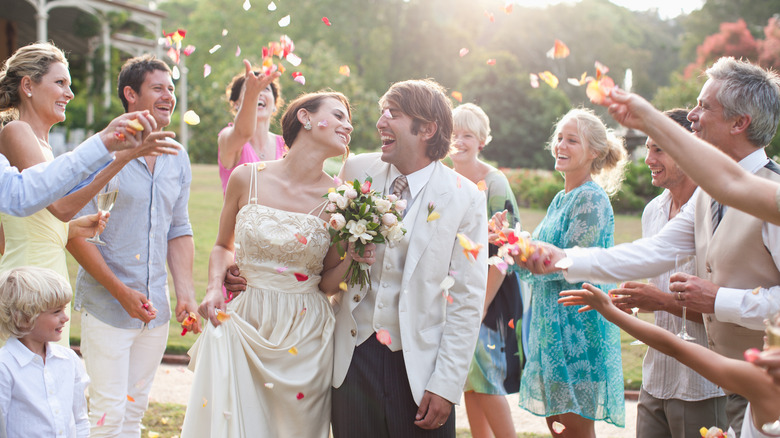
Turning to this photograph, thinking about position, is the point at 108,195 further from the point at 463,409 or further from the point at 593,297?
the point at 463,409

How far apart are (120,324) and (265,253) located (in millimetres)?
1174

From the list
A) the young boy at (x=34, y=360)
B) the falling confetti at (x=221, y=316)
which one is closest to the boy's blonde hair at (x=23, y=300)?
the young boy at (x=34, y=360)

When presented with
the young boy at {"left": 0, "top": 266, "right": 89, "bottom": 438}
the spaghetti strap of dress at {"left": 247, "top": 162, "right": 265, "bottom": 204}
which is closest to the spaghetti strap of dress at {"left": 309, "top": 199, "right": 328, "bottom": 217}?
the spaghetti strap of dress at {"left": 247, "top": 162, "right": 265, "bottom": 204}

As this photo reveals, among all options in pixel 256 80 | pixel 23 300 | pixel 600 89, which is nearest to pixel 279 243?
pixel 23 300

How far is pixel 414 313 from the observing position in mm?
3264

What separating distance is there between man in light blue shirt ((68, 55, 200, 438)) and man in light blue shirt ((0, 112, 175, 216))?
0.93 metres

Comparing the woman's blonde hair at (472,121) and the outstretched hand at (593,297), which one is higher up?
the woman's blonde hair at (472,121)

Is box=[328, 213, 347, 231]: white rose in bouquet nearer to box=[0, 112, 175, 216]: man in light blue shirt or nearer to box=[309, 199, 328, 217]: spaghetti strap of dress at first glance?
box=[309, 199, 328, 217]: spaghetti strap of dress

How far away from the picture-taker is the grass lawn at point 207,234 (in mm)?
7730

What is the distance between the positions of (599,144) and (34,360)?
133 inches

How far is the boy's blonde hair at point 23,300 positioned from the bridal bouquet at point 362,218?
126 cm

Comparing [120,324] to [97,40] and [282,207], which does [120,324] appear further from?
[97,40]

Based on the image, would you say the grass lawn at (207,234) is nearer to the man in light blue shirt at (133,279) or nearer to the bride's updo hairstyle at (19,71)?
the man in light blue shirt at (133,279)

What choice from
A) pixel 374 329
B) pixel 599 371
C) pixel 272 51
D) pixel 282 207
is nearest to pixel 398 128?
pixel 282 207
